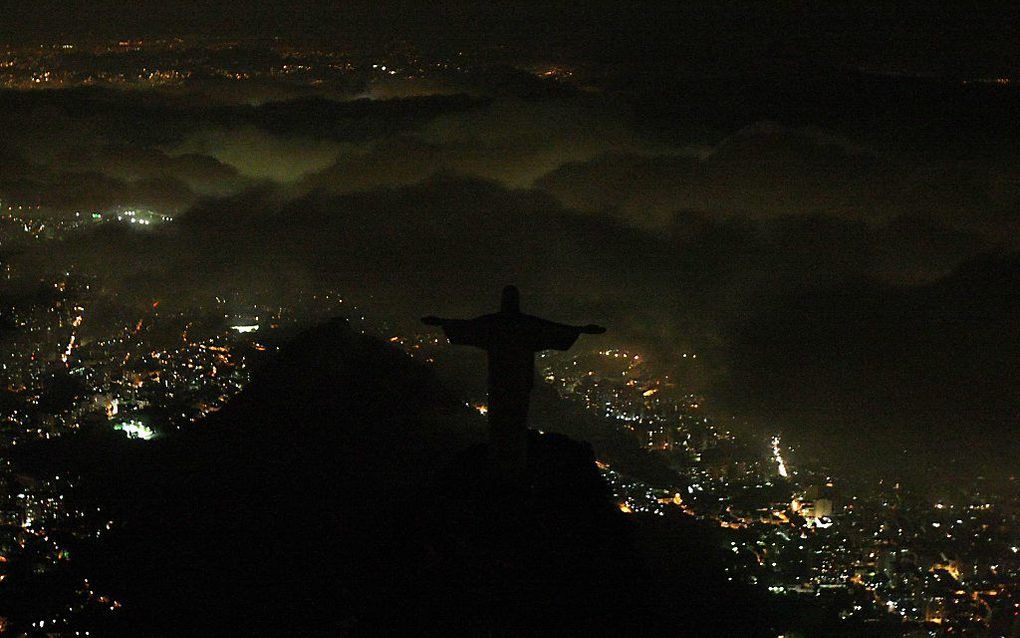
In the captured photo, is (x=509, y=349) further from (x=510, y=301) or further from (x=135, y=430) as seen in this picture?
(x=135, y=430)

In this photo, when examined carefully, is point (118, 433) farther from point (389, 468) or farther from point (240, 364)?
point (389, 468)

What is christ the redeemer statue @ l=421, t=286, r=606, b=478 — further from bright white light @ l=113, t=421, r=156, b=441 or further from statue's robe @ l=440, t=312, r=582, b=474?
bright white light @ l=113, t=421, r=156, b=441

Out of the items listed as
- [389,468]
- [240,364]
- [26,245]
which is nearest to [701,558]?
[389,468]

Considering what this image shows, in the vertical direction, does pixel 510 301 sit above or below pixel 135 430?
above

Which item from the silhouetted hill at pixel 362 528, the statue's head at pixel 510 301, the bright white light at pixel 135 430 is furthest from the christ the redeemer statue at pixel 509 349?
the bright white light at pixel 135 430

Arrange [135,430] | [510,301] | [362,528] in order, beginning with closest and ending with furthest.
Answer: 1. [510,301]
2. [362,528]
3. [135,430]

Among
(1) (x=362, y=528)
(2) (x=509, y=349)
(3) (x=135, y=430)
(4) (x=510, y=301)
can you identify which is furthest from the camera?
(3) (x=135, y=430)

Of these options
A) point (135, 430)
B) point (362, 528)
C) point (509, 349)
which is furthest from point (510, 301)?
point (135, 430)

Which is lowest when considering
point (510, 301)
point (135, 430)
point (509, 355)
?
point (135, 430)
